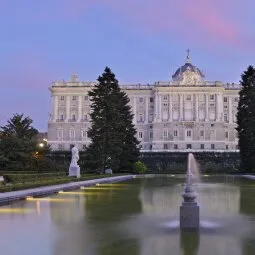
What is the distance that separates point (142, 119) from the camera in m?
116

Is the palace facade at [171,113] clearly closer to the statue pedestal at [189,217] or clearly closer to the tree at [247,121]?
the tree at [247,121]

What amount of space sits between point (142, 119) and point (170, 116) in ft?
23.8

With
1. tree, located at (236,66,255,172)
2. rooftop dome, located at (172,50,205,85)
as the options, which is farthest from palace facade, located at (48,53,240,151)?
tree, located at (236,66,255,172)

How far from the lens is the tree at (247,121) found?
46156mm

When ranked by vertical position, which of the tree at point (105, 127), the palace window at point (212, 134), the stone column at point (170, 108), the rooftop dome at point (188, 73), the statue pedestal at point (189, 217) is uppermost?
the rooftop dome at point (188, 73)

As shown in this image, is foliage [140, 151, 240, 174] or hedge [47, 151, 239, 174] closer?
hedge [47, 151, 239, 174]

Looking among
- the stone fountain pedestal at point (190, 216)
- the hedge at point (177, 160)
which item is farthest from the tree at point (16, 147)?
the stone fountain pedestal at point (190, 216)

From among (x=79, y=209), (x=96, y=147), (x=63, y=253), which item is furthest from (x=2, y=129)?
(x=63, y=253)

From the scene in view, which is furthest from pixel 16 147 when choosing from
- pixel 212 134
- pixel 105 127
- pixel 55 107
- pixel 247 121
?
pixel 55 107

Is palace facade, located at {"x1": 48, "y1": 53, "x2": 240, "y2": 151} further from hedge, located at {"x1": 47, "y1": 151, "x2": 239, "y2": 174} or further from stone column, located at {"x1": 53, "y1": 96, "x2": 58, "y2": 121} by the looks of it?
hedge, located at {"x1": 47, "y1": 151, "x2": 239, "y2": 174}

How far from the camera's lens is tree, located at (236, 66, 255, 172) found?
151 ft

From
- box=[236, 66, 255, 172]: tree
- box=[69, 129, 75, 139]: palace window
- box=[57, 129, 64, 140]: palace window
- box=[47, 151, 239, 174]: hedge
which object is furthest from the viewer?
box=[57, 129, 64, 140]: palace window

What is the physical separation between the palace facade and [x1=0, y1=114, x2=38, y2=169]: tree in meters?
64.3

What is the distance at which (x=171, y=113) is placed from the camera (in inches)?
4449
